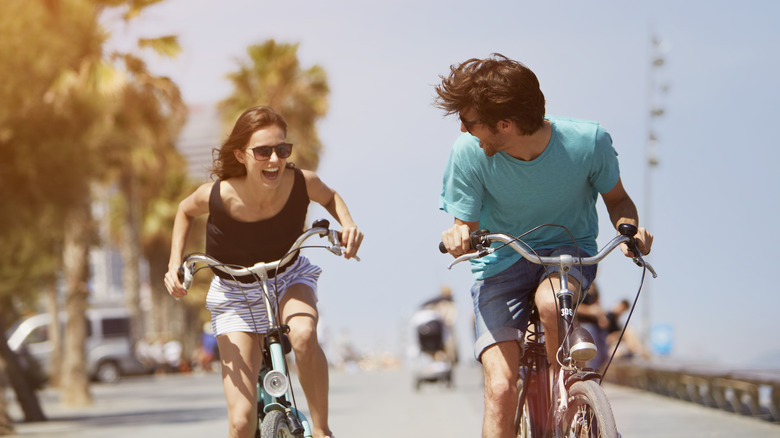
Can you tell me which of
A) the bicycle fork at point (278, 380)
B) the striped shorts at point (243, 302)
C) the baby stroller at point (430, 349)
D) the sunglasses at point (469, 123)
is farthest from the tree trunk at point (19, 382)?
the sunglasses at point (469, 123)

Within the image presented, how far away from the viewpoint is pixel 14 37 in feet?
52.9

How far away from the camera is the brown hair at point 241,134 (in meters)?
5.52

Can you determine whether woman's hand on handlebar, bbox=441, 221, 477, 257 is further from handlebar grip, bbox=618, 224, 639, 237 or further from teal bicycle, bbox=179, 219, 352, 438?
teal bicycle, bbox=179, 219, 352, 438

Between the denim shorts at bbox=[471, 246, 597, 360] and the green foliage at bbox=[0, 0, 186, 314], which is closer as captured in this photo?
the denim shorts at bbox=[471, 246, 597, 360]

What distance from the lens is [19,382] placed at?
16.0 m

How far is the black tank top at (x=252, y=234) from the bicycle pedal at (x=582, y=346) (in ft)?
5.42

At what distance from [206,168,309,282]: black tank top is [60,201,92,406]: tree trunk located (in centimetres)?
1520

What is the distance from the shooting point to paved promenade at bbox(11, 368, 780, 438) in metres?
11.5

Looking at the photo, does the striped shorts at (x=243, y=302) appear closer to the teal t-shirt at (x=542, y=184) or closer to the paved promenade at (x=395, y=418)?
the teal t-shirt at (x=542, y=184)

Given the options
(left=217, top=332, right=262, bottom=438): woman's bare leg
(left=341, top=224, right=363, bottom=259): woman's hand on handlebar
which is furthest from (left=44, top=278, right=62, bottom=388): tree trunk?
(left=341, top=224, right=363, bottom=259): woman's hand on handlebar

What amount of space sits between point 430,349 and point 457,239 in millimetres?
17026

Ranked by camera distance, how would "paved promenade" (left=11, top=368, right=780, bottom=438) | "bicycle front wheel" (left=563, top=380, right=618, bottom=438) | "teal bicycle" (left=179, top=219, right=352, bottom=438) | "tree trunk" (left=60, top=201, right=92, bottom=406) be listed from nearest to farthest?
"bicycle front wheel" (left=563, top=380, right=618, bottom=438) → "teal bicycle" (left=179, top=219, right=352, bottom=438) → "paved promenade" (left=11, top=368, right=780, bottom=438) → "tree trunk" (left=60, top=201, right=92, bottom=406)

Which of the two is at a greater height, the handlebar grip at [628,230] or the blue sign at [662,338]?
the handlebar grip at [628,230]

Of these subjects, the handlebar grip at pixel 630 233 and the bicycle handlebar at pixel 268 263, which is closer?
the handlebar grip at pixel 630 233
